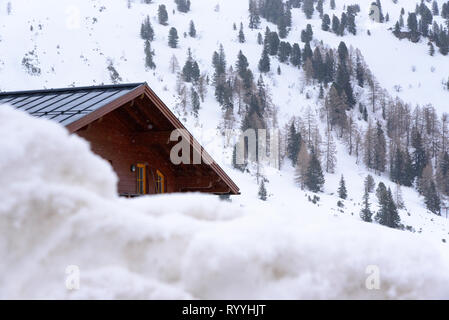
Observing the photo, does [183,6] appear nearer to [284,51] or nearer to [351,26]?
[284,51]

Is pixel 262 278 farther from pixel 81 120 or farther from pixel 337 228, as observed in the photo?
pixel 81 120

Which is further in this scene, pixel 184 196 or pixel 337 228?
pixel 184 196

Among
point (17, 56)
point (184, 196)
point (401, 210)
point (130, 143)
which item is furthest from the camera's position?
point (17, 56)

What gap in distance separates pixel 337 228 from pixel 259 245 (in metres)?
0.27

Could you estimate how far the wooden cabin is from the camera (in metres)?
8.88

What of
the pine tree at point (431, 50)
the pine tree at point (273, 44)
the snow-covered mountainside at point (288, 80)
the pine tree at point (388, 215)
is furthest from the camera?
the pine tree at point (431, 50)

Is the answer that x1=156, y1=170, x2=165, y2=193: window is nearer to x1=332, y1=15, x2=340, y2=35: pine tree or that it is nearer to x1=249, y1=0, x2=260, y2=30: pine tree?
x1=249, y1=0, x2=260, y2=30: pine tree

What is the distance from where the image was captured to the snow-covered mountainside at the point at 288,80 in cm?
5128

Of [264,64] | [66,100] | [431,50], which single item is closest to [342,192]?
[264,64]

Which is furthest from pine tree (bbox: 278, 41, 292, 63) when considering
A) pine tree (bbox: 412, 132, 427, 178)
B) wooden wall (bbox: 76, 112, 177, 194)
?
wooden wall (bbox: 76, 112, 177, 194)

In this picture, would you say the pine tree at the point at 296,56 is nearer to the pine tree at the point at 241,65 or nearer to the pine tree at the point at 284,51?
the pine tree at the point at 284,51

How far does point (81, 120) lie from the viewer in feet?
26.7

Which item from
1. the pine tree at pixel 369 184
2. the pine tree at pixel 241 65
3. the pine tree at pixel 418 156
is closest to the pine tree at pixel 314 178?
the pine tree at pixel 369 184
